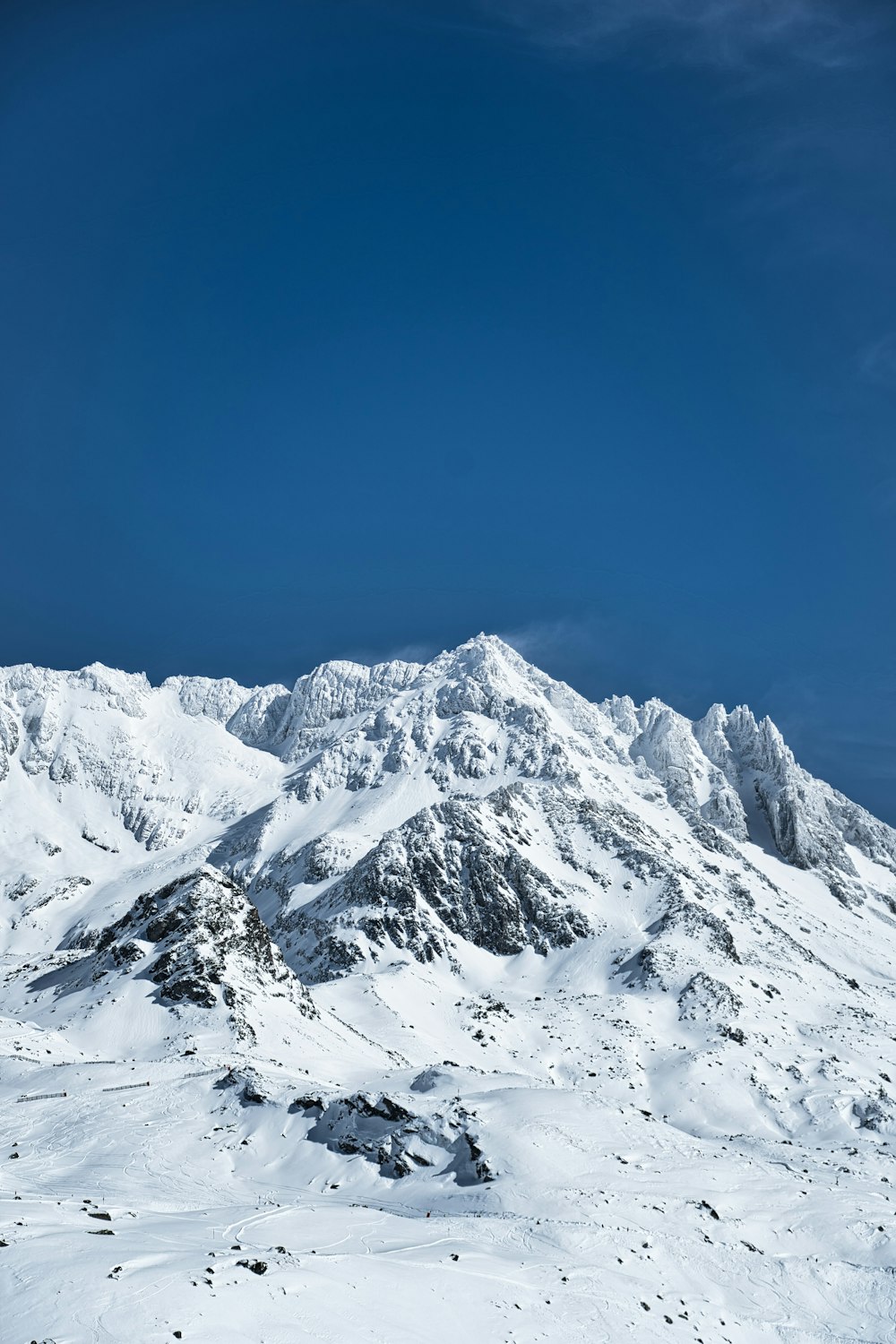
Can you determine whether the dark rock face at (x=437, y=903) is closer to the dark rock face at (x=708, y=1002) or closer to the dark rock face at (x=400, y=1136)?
the dark rock face at (x=708, y=1002)

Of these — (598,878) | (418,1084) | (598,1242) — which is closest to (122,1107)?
(418,1084)

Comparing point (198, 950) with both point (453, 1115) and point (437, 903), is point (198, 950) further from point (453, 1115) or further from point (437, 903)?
point (437, 903)

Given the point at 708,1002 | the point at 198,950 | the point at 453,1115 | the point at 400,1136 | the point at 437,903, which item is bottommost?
the point at 400,1136

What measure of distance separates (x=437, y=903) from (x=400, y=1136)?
3510 inches

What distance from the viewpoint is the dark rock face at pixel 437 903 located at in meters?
116

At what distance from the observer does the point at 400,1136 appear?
39.1m

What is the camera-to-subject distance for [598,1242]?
30688 millimetres

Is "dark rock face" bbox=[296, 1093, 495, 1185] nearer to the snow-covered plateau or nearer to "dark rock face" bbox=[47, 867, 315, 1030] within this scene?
the snow-covered plateau

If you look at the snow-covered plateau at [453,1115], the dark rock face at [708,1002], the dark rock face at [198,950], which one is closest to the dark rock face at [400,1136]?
the snow-covered plateau at [453,1115]

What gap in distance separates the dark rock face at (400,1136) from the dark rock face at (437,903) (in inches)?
2775

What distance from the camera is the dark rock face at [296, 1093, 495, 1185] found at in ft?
123

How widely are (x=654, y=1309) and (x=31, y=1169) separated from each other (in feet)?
87.3

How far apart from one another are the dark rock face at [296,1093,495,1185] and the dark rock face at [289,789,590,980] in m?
70.5

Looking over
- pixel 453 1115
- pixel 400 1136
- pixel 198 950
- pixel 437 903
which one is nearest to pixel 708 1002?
pixel 437 903
